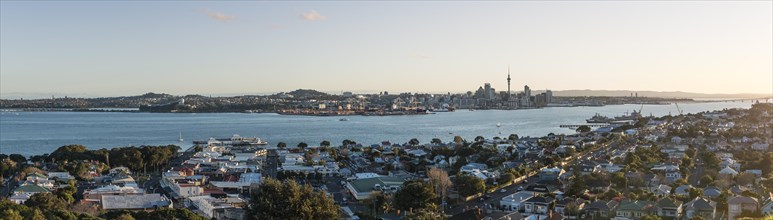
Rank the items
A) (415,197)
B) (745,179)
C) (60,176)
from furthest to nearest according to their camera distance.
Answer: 1. (60,176)
2. (745,179)
3. (415,197)

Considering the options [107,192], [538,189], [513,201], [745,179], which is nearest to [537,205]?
[513,201]

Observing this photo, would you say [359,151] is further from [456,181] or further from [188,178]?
[456,181]

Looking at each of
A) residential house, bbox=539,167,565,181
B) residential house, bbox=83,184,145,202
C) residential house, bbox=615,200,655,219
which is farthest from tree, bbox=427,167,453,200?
residential house, bbox=83,184,145,202

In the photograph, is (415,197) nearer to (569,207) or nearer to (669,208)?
(569,207)

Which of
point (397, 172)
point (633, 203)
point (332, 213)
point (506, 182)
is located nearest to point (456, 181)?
point (506, 182)

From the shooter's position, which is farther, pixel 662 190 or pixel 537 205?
pixel 662 190

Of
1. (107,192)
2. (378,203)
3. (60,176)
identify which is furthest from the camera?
(60,176)
